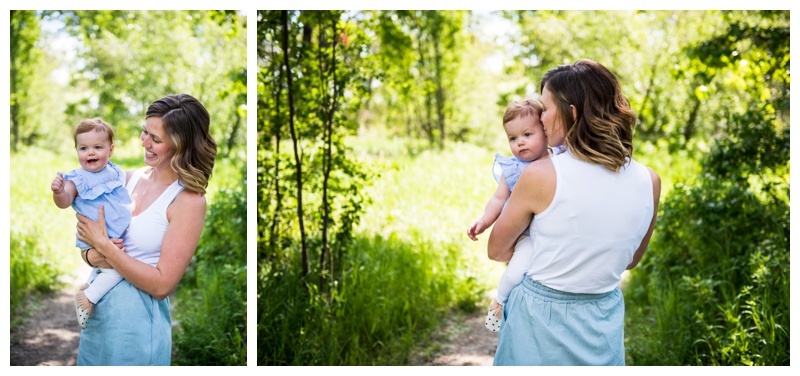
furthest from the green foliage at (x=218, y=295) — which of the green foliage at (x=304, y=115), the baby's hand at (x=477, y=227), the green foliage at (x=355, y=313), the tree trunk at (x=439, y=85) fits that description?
the tree trunk at (x=439, y=85)

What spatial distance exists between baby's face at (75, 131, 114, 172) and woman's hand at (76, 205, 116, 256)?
0.44ft

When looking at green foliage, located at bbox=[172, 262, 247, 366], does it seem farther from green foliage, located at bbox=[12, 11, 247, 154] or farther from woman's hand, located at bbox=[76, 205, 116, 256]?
green foliage, located at bbox=[12, 11, 247, 154]

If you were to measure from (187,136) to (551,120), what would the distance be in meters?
0.92

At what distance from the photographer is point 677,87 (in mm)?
8047

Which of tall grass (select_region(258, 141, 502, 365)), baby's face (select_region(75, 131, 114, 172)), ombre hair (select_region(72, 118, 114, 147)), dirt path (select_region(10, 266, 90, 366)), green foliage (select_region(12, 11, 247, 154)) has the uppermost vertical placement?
green foliage (select_region(12, 11, 247, 154))

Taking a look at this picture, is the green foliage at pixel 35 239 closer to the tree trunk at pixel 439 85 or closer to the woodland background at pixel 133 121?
the woodland background at pixel 133 121

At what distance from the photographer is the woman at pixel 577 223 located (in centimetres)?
144

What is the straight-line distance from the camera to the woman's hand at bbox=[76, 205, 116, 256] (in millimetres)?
1685

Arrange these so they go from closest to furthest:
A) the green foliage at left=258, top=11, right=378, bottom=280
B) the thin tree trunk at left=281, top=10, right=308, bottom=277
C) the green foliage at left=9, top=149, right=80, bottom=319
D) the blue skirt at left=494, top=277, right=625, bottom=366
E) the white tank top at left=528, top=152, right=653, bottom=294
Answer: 1. the white tank top at left=528, top=152, right=653, bottom=294
2. the blue skirt at left=494, top=277, right=625, bottom=366
3. the thin tree trunk at left=281, top=10, right=308, bottom=277
4. the green foliage at left=258, top=11, right=378, bottom=280
5. the green foliage at left=9, top=149, right=80, bottom=319

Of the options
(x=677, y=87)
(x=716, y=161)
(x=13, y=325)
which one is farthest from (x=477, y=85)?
(x=13, y=325)

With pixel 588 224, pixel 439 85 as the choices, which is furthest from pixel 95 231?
pixel 439 85

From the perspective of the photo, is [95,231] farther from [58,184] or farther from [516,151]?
[516,151]

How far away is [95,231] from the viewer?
5.58ft

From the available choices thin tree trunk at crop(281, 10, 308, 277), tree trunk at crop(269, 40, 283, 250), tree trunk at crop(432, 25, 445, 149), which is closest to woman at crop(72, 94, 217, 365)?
thin tree trunk at crop(281, 10, 308, 277)
